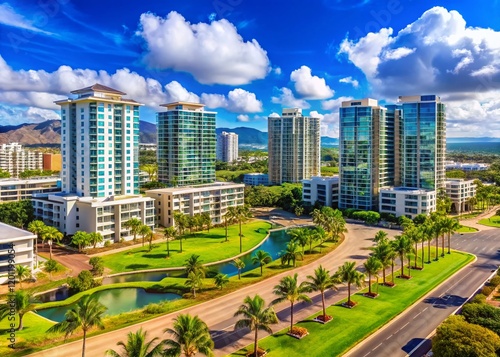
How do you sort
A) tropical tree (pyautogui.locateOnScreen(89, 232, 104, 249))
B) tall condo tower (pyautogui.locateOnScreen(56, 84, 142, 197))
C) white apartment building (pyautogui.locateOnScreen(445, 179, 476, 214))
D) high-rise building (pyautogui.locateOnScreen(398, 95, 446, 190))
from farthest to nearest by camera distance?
white apartment building (pyautogui.locateOnScreen(445, 179, 476, 214))
high-rise building (pyautogui.locateOnScreen(398, 95, 446, 190))
tall condo tower (pyautogui.locateOnScreen(56, 84, 142, 197))
tropical tree (pyautogui.locateOnScreen(89, 232, 104, 249))

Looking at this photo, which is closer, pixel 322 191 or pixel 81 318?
pixel 81 318

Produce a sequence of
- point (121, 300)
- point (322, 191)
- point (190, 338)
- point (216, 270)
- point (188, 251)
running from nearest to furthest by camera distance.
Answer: point (190, 338) → point (121, 300) → point (216, 270) → point (188, 251) → point (322, 191)

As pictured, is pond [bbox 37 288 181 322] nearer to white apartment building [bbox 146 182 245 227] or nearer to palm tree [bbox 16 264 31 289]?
palm tree [bbox 16 264 31 289]

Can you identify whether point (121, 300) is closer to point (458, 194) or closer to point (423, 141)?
point (423, 141)

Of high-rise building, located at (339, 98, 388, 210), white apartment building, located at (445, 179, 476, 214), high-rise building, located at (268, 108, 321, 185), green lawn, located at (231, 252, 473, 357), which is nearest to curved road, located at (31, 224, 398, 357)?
green lawn, located at (231, 252, 473, 357)

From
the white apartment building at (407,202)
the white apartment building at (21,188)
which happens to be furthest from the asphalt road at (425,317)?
the white apartment building at (21,188)

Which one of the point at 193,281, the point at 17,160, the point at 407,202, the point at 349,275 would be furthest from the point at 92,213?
the point at 17,160

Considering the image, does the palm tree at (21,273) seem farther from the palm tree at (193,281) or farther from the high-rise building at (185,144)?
the high-rise building at (185,144)

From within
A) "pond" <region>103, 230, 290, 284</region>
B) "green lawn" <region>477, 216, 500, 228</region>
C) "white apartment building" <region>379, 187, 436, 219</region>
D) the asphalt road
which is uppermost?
"white apartment building" <region>379, 187, 436, 219</region>
